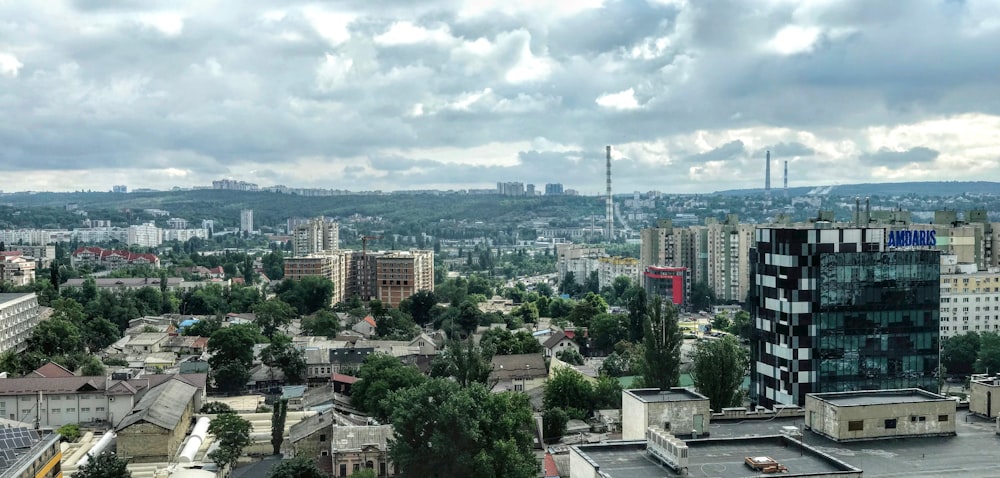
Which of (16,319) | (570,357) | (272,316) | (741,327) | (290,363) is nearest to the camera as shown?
(290,363)

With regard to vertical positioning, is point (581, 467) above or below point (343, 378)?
above

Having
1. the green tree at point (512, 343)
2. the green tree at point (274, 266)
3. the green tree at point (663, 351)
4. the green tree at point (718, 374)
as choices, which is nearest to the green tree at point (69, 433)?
the green tree at point (512, 343)

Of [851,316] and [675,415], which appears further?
[851,316]

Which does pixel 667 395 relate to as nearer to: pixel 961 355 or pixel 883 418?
pixel 883 418

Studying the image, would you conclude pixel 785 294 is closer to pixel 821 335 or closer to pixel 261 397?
pixel 821 335

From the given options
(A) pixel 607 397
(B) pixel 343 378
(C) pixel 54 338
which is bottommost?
(B) pixel 343 378

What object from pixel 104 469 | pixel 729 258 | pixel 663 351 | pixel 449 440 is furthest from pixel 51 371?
pixel 729 258

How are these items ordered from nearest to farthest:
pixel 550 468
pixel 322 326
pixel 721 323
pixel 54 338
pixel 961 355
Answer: pixel 550 468
pixel 961 355
pixel 54 338
pixel 322 326
pixel 721 323
